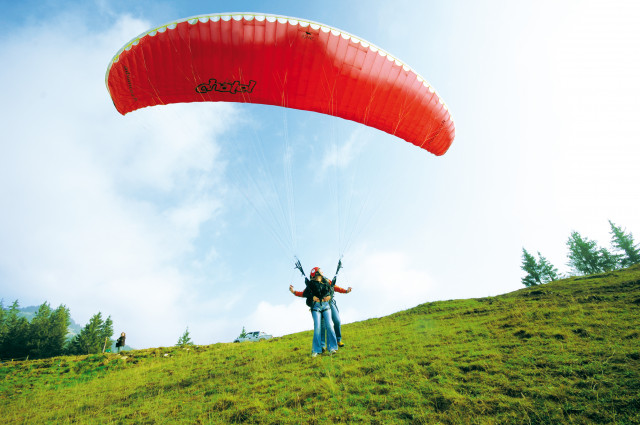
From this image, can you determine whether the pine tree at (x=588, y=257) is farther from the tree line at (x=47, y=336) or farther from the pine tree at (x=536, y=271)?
the tree line at (x=47, y=336)

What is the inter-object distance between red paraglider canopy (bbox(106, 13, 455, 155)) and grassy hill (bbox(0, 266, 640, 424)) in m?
6.47

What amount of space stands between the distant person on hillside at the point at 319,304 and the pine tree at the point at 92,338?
159 ft

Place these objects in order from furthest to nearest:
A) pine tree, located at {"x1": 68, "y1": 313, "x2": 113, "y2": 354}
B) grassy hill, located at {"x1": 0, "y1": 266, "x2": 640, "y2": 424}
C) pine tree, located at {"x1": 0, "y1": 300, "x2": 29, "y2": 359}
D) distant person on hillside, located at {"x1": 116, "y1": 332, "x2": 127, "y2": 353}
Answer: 1. pine tree, located at {"x1": 68, "y1": 313, "x2": 113, "y2": 354}
2. pine tree, located at {"x1": 0, "y1": 300, "x2": 29, "y2": 359}
3. distant person on hillside, located at {"x1": 116, "y1": 332, "x2": 127, "y2": 353}
4. grassy hill, located at {"x1": 0, "y1": 266, "x2": 640, "y2": 424}

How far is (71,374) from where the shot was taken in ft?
34.4

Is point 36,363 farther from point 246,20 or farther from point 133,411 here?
point 246,20

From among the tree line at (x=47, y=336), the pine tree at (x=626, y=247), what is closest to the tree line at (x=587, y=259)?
the pine tree at (x=626, y=247)

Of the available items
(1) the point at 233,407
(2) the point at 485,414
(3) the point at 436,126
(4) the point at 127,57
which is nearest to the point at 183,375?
(1) the point at 233,407

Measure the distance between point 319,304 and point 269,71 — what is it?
238 inches

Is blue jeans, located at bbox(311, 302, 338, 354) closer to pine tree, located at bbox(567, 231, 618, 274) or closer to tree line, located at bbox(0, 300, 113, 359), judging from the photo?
tree line, located at bbox(0, 300, 113, 359)

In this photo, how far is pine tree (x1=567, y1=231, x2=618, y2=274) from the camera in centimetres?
3756

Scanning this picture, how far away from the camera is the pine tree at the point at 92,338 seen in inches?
1722

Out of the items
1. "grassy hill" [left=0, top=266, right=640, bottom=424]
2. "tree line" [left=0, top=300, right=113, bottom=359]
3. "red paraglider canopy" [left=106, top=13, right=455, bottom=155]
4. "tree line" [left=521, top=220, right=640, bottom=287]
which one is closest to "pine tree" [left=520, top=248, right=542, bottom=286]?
"tree line" [left=521, top=220, right=640, bottom=287]

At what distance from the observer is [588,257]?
128 ft

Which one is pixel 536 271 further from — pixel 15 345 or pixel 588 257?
pixel 15 345
